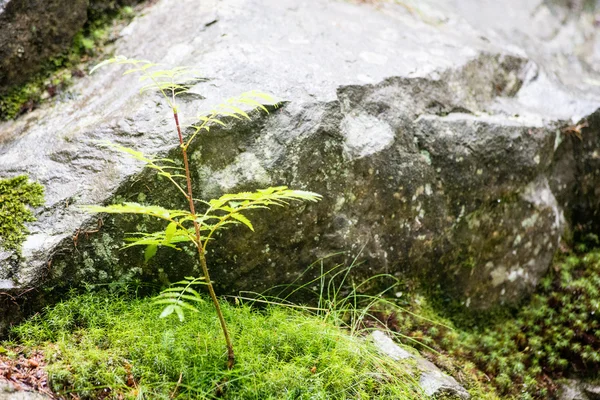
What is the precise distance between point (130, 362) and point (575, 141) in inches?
161

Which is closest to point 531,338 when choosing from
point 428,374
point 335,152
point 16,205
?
point 428,374

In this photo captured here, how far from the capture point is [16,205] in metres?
2.93

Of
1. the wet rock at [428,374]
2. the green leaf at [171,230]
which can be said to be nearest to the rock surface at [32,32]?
the green leaf at [171,230]

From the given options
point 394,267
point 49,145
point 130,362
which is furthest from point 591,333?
point 49,145

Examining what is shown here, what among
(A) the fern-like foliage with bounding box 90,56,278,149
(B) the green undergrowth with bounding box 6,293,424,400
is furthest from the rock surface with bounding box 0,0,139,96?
(B) the green undergrowth with bounding box 6,293,424,400

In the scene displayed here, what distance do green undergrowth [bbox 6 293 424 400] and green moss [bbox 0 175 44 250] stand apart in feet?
1.59

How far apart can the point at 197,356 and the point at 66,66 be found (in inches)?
111

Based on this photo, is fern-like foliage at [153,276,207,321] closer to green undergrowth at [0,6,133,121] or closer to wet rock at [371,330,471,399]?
wet rock at [371,330,471,399]

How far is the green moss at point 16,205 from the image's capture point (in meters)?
2.82

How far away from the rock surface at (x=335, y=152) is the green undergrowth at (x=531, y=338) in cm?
22

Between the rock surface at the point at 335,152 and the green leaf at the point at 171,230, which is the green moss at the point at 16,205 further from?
the green leaf at the point at 171,230

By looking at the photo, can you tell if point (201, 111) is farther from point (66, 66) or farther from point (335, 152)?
point (66, 66)

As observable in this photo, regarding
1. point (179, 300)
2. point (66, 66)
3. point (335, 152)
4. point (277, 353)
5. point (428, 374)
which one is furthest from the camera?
point (66, 66)

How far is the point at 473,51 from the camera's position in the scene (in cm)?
440
